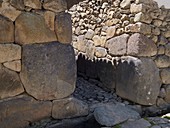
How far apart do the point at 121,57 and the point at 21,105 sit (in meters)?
1.60

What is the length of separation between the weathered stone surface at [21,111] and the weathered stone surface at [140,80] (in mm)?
1197

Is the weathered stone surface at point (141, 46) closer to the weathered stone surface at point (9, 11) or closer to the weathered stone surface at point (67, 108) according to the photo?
the weathered stone surface at point (67, 108)

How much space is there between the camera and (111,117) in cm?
272

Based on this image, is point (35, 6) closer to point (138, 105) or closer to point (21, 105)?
point (21, 105)

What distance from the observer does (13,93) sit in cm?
228

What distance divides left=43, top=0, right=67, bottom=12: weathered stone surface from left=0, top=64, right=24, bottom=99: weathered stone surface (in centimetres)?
75

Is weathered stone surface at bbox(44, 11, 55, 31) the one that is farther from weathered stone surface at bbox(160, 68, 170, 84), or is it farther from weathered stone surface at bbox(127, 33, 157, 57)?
weathered stone surface at bbox(160, 68, 170, 84)

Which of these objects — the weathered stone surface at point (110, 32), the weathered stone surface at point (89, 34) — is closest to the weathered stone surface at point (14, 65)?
the weathered stone surface at point (110, 32)

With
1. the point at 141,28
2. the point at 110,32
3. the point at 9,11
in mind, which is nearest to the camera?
the point at 9,11

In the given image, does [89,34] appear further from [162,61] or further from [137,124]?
[137,124]

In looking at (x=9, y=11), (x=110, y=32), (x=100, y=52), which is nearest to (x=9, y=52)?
(x=9, y=11)

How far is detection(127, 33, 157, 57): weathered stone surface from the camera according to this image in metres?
2.97

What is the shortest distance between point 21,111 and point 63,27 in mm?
981

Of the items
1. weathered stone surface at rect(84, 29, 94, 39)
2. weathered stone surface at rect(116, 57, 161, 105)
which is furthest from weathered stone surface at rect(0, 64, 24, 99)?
weathered stone surface at rect(84, 29, 94, 39)
